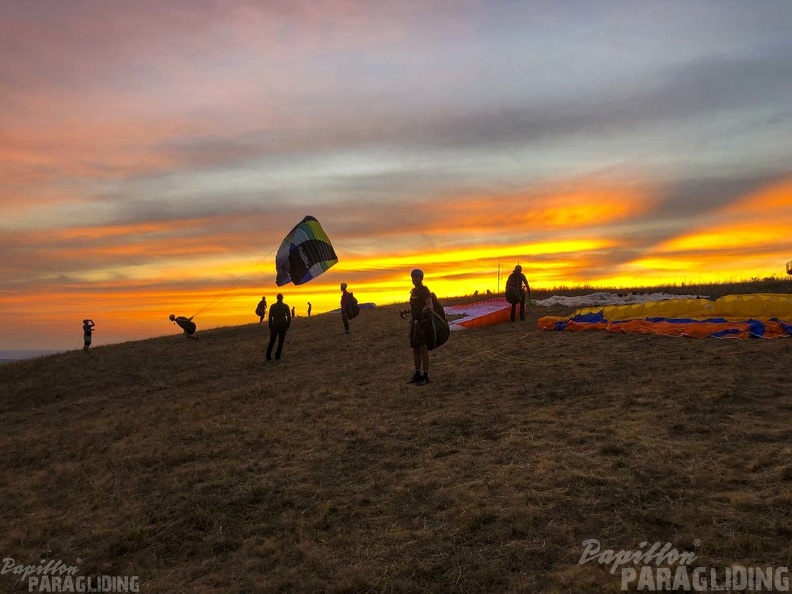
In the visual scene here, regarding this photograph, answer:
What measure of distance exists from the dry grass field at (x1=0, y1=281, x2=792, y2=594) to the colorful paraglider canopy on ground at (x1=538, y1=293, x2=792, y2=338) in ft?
3.17

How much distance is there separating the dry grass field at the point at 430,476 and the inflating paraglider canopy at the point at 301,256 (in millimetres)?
8196

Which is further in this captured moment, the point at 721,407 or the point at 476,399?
the point at 476,399

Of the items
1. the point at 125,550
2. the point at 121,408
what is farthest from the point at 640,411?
the point at 121,408

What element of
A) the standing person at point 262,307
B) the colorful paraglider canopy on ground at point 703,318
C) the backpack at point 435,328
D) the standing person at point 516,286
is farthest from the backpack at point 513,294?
the standing person at point 262,307

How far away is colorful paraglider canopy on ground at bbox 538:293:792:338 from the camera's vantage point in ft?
50.5

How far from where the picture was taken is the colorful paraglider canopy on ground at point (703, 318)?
1539cm

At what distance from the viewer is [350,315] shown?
2784 cm

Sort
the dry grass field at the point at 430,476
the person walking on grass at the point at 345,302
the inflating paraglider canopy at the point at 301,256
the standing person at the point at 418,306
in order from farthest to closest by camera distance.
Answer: the person walking on grass at the point at 345,302 → the inflating paraglider canopy at the point at 301,256 → the standing person at the point at 418,306 → the dry grass field at the point at 430,476

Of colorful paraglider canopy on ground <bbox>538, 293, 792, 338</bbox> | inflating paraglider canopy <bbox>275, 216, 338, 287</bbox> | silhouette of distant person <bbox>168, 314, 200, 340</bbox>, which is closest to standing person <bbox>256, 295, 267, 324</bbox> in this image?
silhouette of distant person <bbox>168, 314, 200, 340</bbox>

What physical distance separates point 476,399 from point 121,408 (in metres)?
11.3

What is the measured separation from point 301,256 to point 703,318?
15.7m

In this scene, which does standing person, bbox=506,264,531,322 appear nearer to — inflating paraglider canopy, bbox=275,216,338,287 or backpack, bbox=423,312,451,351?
inflating paraglider canopy, bbox=275,216,338,287

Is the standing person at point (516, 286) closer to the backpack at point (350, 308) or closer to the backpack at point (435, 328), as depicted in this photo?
the backpack at point (350, 308)

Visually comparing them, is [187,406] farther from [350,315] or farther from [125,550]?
[350,315]
